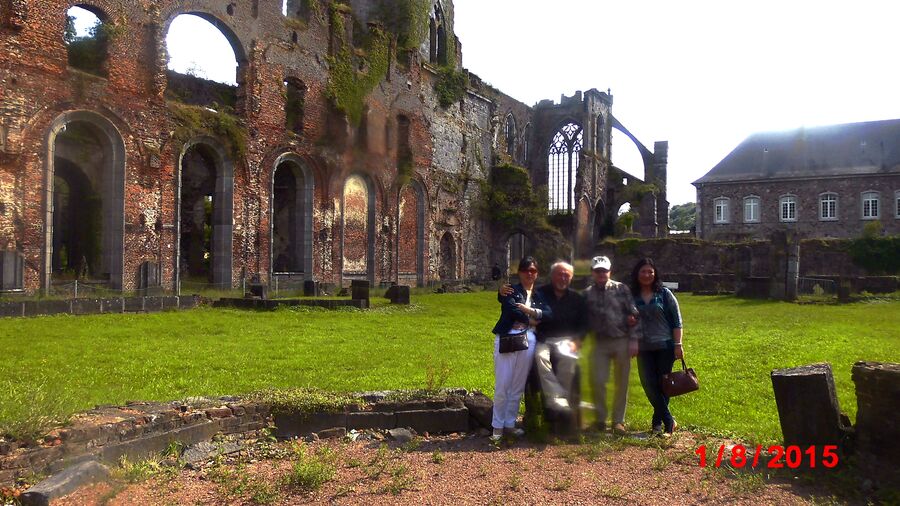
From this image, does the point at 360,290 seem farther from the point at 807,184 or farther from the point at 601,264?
the point at 807,184

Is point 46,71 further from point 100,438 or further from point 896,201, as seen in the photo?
point 896,201

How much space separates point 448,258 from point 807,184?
26.9 meters

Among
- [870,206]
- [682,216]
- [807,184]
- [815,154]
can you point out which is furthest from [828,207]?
[682,216]

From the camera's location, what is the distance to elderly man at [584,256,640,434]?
6.23 metres

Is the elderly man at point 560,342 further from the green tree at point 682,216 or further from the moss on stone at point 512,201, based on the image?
the green tree at point 682,216

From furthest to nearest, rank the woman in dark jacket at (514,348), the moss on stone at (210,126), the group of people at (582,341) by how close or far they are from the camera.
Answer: the moss on stone at (210,126) → the group of people at (582,341) → the woman in dark jacket at (514,348)

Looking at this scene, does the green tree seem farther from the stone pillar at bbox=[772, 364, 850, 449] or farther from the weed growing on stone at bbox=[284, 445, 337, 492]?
the weed growing on stone at bbox=[284, 445, 337, 492]

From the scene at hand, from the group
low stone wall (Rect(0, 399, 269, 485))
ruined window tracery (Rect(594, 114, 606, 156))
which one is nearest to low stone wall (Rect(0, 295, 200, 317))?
low stone wall (Rect(0, 399, 269, 485))

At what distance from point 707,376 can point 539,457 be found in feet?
15.1

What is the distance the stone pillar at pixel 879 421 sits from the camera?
4867mm

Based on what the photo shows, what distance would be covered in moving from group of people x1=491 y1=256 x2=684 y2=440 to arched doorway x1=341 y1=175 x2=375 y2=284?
2266 centimetres

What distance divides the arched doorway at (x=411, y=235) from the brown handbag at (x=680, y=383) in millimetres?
25836

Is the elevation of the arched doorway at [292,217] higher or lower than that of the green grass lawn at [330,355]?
higher

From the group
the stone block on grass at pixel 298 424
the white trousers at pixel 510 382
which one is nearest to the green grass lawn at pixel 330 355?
the white trousers at pixel 510 382
